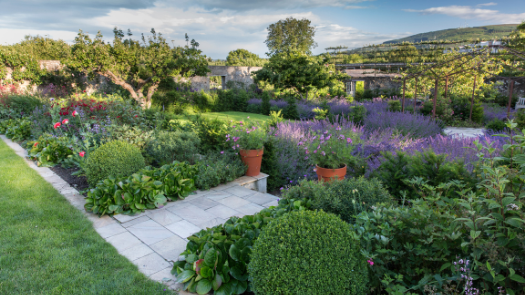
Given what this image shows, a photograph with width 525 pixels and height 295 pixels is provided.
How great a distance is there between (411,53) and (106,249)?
3045 centimetres

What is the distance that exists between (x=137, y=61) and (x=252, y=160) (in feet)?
37.0

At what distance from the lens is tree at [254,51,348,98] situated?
41.1 ft

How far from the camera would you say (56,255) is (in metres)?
2.25

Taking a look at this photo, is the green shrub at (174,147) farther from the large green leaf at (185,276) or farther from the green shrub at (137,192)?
the large green leaf at (185,276)

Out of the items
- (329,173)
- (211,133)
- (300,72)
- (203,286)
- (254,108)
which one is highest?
(300,72)

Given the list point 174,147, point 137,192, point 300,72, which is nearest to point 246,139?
point 174,147

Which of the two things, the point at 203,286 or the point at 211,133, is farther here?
the point at 211,133

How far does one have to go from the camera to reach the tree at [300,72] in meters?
12.5

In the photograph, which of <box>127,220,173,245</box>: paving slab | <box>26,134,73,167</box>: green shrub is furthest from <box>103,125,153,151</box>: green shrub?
<box>127,220,173,245</box>: paving slab

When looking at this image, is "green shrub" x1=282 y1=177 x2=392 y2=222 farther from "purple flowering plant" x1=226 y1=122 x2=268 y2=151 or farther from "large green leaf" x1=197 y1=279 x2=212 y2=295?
"purple flowering plant" x1=226 y1=122 x2=268 y2=151

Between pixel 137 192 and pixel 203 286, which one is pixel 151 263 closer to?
pixel 203 286

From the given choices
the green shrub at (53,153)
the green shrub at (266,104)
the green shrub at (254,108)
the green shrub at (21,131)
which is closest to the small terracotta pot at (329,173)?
the green shrub at (53,153)

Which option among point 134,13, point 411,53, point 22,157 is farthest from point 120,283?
point 411,53

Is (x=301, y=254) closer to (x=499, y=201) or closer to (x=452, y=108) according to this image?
(x=499, y=201)
